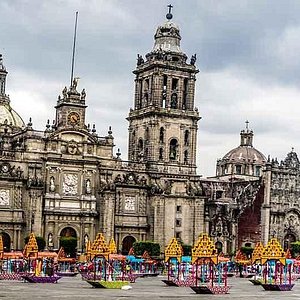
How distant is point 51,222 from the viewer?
99812 mm

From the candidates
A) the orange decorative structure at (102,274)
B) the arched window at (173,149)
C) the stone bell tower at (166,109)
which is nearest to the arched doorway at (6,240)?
the stone bell tower at (166,109)

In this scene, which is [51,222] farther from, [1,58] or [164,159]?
[1,58]

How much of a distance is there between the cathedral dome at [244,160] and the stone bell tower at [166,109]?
31.5 metres

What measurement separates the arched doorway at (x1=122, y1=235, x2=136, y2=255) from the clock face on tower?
14.7m

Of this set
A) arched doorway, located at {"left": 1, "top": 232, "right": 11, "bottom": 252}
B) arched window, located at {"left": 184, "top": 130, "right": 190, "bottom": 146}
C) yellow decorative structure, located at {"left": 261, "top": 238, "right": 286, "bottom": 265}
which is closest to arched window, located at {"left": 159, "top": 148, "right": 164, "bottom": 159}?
arched window, located at {"left": 184, "top": 130, "right": 190, "bottom": 146}

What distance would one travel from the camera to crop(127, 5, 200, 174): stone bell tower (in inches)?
4168

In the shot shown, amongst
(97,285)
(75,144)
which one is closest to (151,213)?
(75,144)

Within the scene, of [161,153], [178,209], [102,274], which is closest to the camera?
[102,274]

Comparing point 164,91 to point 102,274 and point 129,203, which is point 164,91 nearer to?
point 129,203

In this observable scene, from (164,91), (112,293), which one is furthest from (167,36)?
(112,293)

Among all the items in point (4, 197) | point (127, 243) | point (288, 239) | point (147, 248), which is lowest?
point (147, 248)

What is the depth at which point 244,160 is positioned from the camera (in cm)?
14025

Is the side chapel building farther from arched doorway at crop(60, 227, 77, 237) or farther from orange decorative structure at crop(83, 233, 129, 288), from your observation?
orange decorative structure at crop(83, 233, 129, 288)

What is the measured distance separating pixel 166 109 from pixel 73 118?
1155cm
